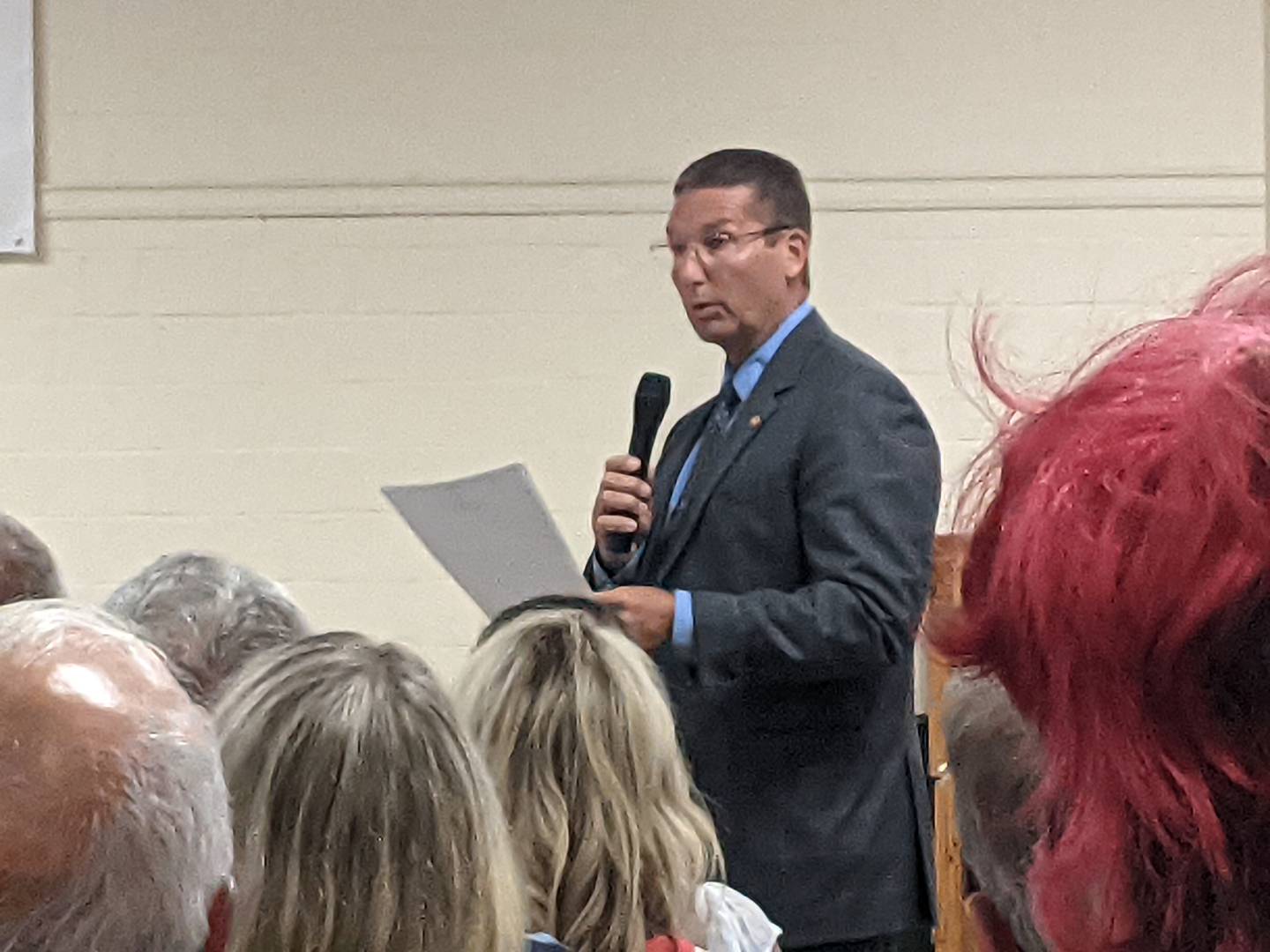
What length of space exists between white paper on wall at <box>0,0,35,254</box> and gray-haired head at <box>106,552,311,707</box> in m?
2.34

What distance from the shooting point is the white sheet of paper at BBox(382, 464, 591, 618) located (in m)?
2.16

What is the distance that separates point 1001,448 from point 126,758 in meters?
0.48

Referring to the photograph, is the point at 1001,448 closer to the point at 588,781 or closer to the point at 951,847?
the point at 588,781

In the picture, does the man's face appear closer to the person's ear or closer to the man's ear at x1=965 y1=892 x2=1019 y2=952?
the person's ear

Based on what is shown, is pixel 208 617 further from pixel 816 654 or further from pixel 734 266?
pixel 734 266

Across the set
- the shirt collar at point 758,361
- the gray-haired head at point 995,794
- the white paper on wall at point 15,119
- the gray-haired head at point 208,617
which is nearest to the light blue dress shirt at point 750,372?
the shirt collar at point 758,361

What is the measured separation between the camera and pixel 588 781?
1.58 metres

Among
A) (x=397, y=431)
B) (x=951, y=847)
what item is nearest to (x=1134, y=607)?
(x=951, y=847)

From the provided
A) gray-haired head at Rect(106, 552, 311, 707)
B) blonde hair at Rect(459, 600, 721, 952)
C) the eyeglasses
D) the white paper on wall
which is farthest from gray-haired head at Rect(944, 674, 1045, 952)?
the white paper on wall

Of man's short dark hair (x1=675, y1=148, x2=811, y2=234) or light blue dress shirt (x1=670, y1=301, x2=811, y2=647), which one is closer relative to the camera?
light blue dress shirt (x1=670, y1=301, x2=811, y2=647)

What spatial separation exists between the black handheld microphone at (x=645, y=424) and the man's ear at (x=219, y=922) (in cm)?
137

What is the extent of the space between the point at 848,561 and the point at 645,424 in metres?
0.36

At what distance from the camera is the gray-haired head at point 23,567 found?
1.94 m

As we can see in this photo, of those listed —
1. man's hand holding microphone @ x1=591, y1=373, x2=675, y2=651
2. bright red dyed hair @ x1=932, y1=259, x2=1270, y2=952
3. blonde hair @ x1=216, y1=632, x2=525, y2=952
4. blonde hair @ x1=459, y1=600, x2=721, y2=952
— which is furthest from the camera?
man's hand holding microphone @ x1=591, y1=373, x2=675, y2=651
